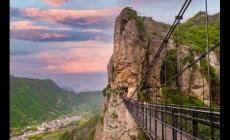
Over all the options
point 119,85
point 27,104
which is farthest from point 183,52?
point 27,104

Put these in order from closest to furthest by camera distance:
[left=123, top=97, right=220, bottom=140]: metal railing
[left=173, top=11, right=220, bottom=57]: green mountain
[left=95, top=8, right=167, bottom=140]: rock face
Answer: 1. [left=123, top=97, right=220, bottom=140]: metal railing
2. [left=173, top=11, right=220, bottom=57]: green mountain
3. [left=95, top=8, right=167, bottom=140]: rock face

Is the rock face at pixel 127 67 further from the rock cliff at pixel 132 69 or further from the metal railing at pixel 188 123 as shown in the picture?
the metal railing at pixel 188 123

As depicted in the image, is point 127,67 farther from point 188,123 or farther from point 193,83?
point 188,123

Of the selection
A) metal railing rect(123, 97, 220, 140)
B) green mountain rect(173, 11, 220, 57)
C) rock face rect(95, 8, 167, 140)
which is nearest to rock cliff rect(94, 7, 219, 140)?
rock face rect(95, 8, 167, 140)

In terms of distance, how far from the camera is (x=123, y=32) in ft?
111

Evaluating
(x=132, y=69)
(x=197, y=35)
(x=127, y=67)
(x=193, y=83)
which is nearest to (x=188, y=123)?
(x=193, y=83)

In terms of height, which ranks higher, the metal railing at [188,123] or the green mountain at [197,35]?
the green mountain at [197,35]

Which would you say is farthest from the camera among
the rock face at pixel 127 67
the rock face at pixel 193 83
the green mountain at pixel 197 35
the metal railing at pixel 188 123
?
the rock face at pixel 127 67

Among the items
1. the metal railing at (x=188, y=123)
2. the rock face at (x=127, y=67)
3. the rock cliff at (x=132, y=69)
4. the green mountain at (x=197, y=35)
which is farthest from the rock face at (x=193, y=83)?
the metal railing at (x=188, y=123)

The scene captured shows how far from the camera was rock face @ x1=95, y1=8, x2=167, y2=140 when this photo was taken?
98.3 ft

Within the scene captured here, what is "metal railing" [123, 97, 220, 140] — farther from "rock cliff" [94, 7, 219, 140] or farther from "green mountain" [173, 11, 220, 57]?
"green mountain" [173, 11, 220, 57]

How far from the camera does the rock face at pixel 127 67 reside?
29953mm
